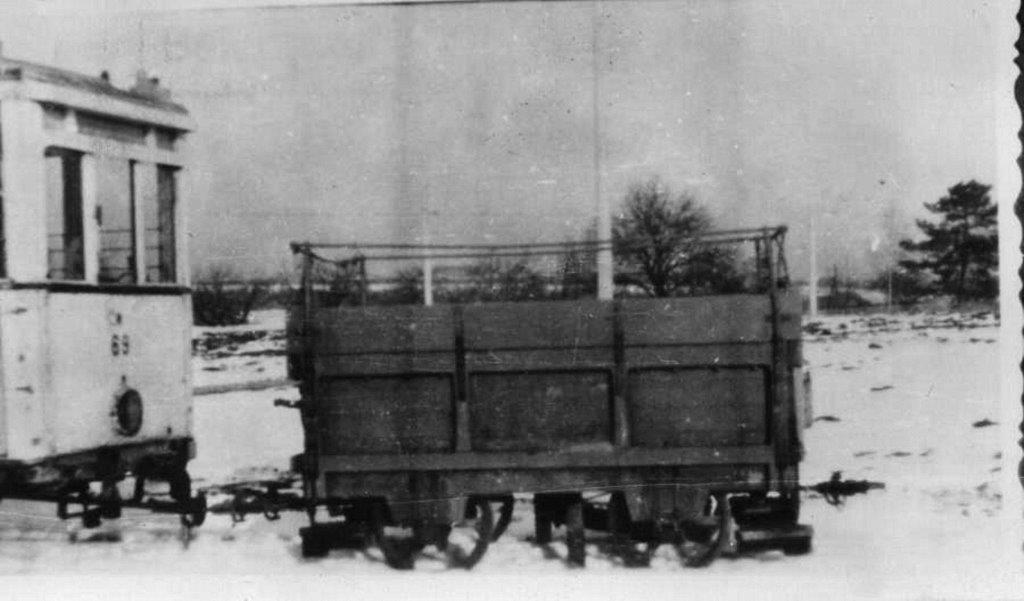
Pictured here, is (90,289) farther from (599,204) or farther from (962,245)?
(962,245)

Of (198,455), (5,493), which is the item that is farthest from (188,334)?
(5,493)

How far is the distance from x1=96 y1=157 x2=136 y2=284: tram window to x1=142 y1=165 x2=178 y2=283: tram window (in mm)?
178

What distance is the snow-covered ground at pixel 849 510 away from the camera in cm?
585

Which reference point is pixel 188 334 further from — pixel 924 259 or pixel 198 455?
pixel 924 259

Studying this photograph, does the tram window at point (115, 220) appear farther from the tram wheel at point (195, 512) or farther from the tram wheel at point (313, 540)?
the tram wheel at point (313, 540)

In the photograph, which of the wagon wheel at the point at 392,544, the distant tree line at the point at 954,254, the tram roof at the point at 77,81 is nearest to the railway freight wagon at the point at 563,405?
the wagon wheel at the point at 392,544

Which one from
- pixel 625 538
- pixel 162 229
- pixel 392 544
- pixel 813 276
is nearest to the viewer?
pixel 392 544

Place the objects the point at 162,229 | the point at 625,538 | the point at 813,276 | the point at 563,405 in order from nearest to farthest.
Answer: the point at 563,405 → the point at 625,538 → the point at 813,276 → the point at 162,229

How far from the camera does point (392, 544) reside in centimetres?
610

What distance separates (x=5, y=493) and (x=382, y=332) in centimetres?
268

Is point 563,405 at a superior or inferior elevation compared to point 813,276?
inferior

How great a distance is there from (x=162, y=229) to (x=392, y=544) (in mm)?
2682

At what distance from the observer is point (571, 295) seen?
22.5 ft

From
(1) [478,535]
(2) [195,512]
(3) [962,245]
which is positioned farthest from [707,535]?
(2) [195,512]
